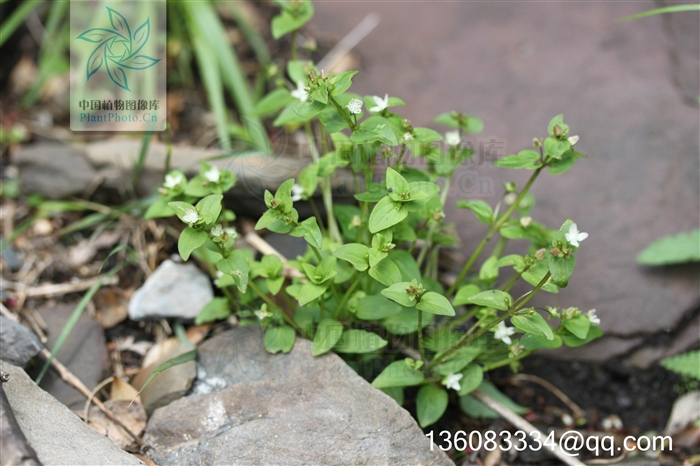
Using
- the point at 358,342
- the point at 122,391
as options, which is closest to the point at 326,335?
the point at 358,342

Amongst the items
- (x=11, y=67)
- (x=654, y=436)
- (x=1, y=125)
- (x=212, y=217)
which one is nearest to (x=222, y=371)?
(x=212, y=217)

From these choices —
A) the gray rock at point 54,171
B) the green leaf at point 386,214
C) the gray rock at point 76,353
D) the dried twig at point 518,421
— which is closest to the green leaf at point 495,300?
the green leaf at point 386,214

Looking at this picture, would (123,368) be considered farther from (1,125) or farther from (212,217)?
(1,125)

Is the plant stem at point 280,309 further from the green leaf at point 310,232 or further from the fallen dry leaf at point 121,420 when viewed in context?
the fallen dry leaf at point 121,420

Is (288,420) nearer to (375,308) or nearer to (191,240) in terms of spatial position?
(375,308)

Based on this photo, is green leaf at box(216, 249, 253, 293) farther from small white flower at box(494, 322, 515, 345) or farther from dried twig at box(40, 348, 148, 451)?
small white flower at box(494, 322, 515, 345)

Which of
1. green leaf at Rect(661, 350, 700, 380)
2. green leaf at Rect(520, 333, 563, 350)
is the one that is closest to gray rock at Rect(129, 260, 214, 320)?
green leaf at Rect(520, 333, 563, 350)

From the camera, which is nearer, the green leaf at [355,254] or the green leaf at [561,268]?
the green leaf at [561,268]
